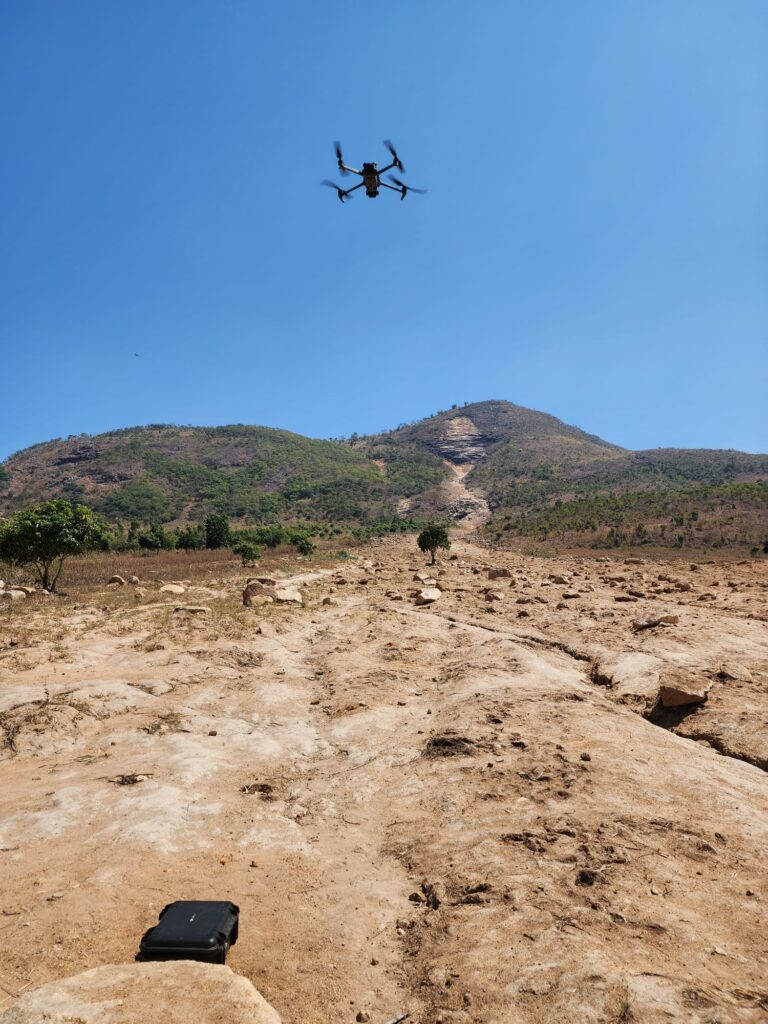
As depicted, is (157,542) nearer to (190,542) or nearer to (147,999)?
(190,542)

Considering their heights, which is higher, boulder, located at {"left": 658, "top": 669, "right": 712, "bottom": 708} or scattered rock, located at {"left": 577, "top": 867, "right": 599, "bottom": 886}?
boulder, located at {"left": 658, "top": 669, "right": 712, "bottom": 708}

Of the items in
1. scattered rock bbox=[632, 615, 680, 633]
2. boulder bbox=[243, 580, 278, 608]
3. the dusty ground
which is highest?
boulder bbox=[243, 580, 278, 608]

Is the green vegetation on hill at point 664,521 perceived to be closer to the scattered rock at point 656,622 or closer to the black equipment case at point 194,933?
the scattered rock at point 656,622

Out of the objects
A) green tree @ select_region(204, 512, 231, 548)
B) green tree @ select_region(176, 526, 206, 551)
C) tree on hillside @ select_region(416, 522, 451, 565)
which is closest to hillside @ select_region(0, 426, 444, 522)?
green tree @ select_region(176, 526, 206, 551)

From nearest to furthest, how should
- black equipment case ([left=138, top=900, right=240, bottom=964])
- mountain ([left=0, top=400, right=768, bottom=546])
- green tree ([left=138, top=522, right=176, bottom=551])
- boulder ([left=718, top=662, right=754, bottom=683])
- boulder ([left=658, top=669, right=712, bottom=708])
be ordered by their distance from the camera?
black equipment case ([left=138, top=900, right=240, bottom=964]) → boulder ([left=658, top=669, right=712, bottom=708]) → boulder ([left=718, top=662, right=754, bottom=683]) → green tree ([left=138, top=522, right=176, bottom=551]) → mountain ([left=0, top=400, right=768, bottom=546])

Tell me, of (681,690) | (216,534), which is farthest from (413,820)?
(216,534)

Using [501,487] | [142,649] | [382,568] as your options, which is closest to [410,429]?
[501,487]

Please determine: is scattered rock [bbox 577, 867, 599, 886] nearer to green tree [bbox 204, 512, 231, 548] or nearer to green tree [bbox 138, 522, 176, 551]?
green tree [bbox 204, 512, 231, 548]
